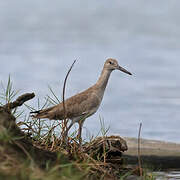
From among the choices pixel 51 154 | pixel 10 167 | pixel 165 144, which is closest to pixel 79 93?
pixel 51 154

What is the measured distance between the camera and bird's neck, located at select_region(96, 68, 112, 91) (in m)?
9.54

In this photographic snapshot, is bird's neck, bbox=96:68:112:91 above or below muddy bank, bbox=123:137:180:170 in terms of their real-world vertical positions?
above

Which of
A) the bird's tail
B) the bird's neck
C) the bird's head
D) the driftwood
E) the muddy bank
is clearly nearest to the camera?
the driftwood

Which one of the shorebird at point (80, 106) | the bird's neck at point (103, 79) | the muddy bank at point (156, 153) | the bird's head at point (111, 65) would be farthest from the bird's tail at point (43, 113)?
the muddy bank at point (156, 153)

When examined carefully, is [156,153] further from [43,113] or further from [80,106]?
[43,113]

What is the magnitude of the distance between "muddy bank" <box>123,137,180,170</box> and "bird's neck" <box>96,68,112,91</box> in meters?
3.57

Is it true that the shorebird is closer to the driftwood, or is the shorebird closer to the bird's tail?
the bird's tail

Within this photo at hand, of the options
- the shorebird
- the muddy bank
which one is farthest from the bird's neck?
the muddy bank

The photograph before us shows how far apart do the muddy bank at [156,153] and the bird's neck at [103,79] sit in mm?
3570

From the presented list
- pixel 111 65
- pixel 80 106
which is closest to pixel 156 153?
pixel 111 65

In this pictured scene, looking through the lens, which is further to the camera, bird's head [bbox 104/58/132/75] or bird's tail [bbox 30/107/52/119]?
bird's head [bbox 104/58/132/75]

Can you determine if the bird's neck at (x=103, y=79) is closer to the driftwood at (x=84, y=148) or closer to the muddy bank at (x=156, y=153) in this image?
the driftwood at (x=84, y=148)

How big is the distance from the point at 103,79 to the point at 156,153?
548cm

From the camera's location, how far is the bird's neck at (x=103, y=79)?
954 cm
